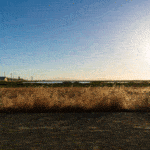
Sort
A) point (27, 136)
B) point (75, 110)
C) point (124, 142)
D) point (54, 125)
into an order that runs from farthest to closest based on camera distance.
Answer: point (75, 110) → point (54, 125) → point (27, 136) → point (124, 142)

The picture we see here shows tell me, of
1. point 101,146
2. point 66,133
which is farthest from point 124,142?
point 66,133

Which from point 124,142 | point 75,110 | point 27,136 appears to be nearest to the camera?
point 124,142

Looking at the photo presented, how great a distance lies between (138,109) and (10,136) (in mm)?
4707

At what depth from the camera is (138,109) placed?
569cm

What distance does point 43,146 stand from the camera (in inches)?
95.3

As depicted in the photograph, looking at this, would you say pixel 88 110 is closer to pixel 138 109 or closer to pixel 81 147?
pixel 138 109

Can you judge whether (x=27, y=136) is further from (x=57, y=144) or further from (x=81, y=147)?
(x=81, y=147)

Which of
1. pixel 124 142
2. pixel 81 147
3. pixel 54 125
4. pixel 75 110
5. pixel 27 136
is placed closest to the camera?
pixel 81 147

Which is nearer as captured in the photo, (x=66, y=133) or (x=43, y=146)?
(x=43, y=146)

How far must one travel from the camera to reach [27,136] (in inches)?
113

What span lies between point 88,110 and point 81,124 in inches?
74.8

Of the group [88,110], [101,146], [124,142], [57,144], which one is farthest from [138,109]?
[57,144]

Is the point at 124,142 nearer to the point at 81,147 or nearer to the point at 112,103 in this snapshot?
the point at 81,147

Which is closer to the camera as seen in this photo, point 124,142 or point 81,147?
point 81,147
